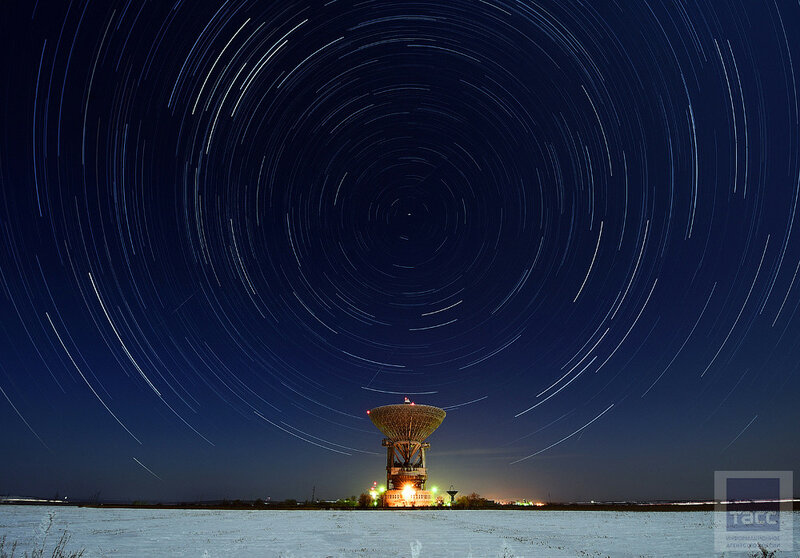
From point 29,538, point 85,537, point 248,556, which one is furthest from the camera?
point 85,537

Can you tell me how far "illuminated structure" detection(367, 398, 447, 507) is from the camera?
75.3 meters

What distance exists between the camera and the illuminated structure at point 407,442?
7531cm

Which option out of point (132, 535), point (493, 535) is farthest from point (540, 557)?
point (132, 535)

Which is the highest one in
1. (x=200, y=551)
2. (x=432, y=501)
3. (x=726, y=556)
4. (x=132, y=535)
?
(x=726, y=556)

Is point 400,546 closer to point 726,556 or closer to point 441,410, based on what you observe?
point 726,556

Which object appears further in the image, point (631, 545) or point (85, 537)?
point (85, 537)

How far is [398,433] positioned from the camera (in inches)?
3086

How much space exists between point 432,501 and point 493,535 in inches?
2269

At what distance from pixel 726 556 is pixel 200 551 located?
17508mm

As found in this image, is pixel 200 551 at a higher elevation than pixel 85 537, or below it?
higher

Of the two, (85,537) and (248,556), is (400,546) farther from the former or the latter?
(85,537)

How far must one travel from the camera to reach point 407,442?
78000mm

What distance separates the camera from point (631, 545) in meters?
19.2

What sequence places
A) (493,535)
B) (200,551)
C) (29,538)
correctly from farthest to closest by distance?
(493,535) < (29,538) < (200,551)
